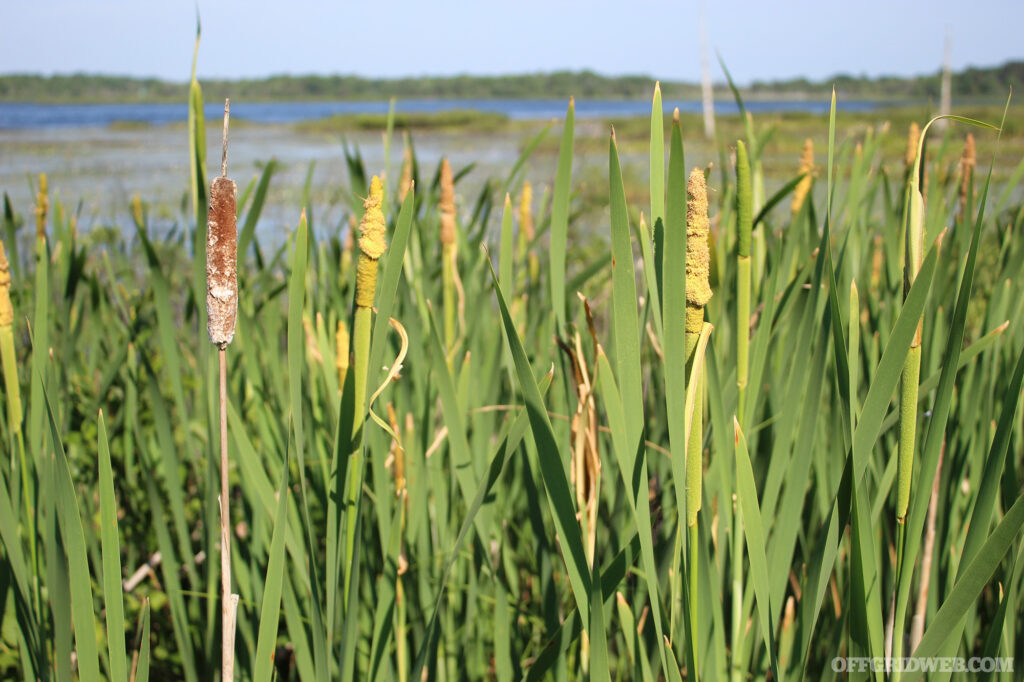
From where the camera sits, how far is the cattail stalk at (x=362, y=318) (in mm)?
450

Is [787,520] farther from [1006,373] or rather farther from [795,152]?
[795,152]

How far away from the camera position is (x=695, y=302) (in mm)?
402

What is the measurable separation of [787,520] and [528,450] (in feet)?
0.73

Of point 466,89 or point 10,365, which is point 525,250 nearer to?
point 10,365

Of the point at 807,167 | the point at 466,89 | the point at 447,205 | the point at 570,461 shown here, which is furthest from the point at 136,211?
the point at 466,89

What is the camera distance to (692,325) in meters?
0.41

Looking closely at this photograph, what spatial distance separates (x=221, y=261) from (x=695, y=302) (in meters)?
0.26

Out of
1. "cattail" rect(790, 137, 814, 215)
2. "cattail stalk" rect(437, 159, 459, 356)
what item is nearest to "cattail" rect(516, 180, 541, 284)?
"cattail stalk" rect(437, 159, 459, 356)

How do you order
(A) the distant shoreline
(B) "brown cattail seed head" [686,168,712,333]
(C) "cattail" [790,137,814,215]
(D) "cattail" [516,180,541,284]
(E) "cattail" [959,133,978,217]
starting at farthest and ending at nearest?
1. (A) the distant shoreline
2. (D) "cattail" [516,180,541,284]
3. (E) "cattail" [959,133,978,217]
4. (C) "cattail" [790,137,814,215]
5. (B) "brown cattail seed head" [686,168,712,333]

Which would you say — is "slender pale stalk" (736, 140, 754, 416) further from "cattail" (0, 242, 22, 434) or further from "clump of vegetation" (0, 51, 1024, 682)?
"cattail" (0, 242, 22, 434)

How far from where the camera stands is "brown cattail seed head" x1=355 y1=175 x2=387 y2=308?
45 cm

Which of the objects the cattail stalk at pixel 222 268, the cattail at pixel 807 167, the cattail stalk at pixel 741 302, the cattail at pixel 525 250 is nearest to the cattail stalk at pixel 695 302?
the cattail stalk at pixel 741 302

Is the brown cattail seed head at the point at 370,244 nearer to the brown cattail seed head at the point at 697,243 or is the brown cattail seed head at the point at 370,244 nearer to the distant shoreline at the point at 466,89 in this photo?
the brown cattail seed head at the point at 697,243

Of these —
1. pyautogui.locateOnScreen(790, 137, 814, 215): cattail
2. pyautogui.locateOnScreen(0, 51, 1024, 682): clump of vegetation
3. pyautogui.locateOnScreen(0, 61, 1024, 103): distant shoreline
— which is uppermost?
pyautogui.locateOnScreen(0, 61, 1024, 103): distant shoreline
